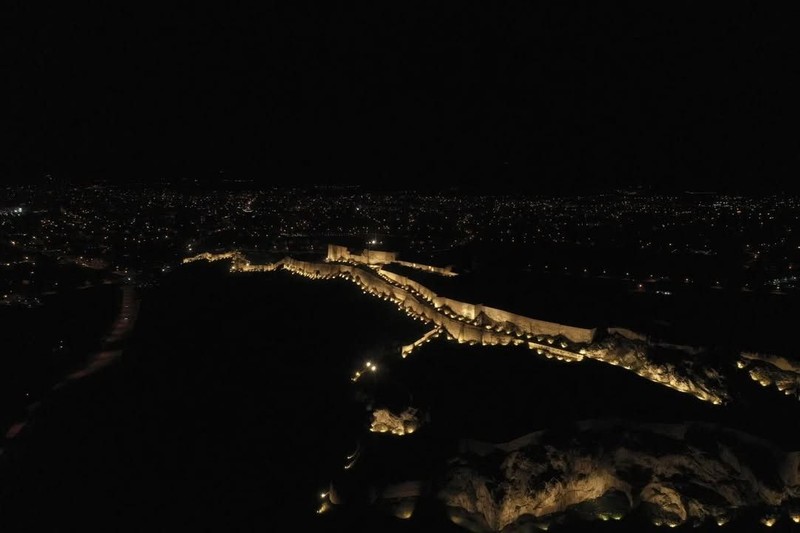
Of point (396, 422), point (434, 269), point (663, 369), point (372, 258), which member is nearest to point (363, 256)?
point (372, 258)

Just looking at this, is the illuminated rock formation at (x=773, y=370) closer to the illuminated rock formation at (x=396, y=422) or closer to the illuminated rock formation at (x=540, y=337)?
the illuminated rock formation at (x=540, y=337)

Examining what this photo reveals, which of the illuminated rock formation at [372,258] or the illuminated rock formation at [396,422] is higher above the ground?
the illuminated rock formation at [372,258]

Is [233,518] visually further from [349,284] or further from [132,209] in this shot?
[132,209]

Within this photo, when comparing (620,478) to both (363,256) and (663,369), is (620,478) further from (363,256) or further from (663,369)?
(363,256)

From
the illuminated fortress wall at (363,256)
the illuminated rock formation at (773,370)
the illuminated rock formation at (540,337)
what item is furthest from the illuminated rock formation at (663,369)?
the illuminated fortress wall at (363,256)

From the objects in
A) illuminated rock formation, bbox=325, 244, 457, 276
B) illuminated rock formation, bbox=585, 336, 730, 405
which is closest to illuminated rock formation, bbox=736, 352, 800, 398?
illuminated rock formation, bbox=585, 336, 730, 405

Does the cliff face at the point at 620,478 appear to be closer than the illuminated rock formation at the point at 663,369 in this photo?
Yes

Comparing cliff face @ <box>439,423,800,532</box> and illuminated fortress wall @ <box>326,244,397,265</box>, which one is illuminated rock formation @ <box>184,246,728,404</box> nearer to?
cliff face @ <box>439,423,800,532</box>
